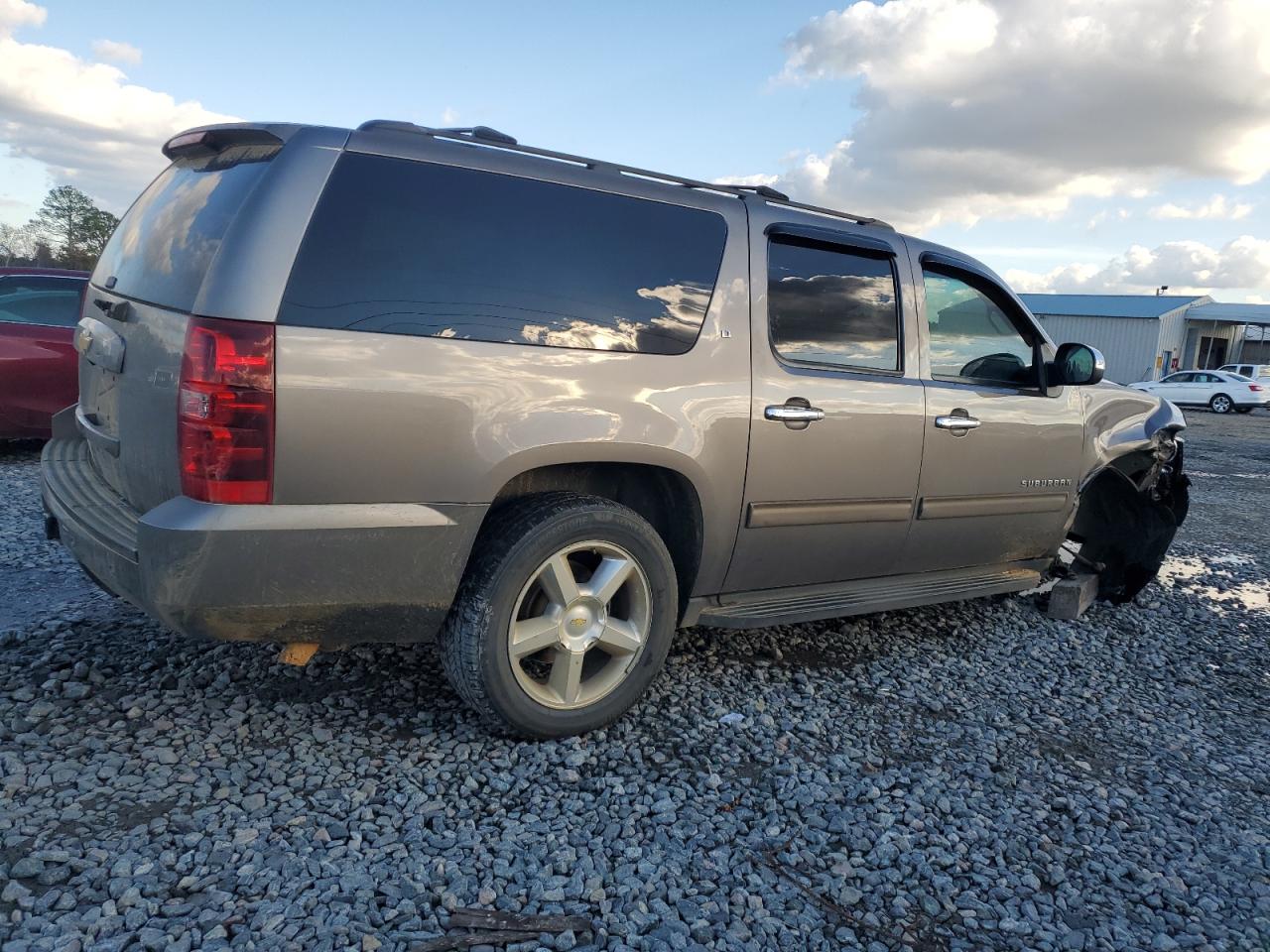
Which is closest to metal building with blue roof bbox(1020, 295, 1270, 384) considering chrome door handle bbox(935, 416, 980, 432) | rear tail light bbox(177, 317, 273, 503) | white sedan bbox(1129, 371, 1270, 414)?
white sedan bbox(1129, 371, 1270, 414)

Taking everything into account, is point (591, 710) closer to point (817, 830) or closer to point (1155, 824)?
point (817, 830)

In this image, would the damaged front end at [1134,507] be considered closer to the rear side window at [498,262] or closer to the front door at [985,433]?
the front door at [985,433]

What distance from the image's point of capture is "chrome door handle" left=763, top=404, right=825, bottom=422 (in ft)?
11.0

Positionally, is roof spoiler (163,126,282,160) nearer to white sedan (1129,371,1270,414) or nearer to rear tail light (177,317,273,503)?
rear tail light (177,317,273,503)

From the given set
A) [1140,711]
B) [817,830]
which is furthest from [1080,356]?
[817,830]

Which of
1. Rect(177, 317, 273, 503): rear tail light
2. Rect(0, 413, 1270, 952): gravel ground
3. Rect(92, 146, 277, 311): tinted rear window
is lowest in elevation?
Rect(0, 413, 1270, 952): gravel ground

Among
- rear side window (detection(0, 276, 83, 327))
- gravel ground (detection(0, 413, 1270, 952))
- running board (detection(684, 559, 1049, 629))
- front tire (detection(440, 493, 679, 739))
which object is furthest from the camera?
rear side window (detection(0, 276, 83, 327))

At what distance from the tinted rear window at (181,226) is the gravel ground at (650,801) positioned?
138 cm

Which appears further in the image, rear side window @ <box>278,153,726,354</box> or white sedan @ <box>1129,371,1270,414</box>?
white sedan @ <box>1129,371,1270,414</box>

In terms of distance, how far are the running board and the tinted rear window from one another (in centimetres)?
201

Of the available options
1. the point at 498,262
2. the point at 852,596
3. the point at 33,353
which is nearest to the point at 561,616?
the point at 498,262

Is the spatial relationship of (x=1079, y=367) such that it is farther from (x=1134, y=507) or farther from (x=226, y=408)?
(x=226, y=408)

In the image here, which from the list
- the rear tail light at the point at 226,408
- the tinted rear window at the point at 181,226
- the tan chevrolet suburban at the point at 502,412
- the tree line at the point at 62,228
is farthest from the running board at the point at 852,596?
the tree line at the point at 62,228

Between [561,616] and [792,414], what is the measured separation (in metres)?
1.14
